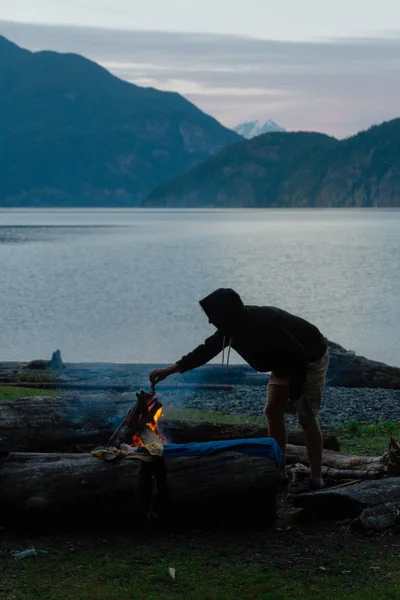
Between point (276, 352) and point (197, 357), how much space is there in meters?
0.78

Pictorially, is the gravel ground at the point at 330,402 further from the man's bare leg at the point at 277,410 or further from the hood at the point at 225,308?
the hood at the point at 225,308

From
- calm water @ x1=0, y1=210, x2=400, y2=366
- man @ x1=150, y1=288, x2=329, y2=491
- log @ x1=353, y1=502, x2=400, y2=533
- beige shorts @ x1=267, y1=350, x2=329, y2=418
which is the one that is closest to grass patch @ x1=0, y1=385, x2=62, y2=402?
man @ x1=150, y1=288, x2=329, y2=491

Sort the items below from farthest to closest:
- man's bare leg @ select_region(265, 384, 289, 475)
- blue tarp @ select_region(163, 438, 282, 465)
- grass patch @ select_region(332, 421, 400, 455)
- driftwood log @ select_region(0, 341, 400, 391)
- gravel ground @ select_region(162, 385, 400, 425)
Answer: driftwood log @ select_region(0, 341, 400, 391)
gravel ground @ select_region(162, 385, 400, 425)
grass patch @ select_region(332, 421, 400, 455)
man's bare leg @ select_region(265, 384, 289, 475)
blue tarp @ select_region(163, 438, 282, 465)

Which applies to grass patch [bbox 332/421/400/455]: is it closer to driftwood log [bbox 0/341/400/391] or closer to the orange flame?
the orange flame

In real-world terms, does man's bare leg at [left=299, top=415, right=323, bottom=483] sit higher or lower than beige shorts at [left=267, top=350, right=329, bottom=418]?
lower

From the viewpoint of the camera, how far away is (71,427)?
31.2 feet

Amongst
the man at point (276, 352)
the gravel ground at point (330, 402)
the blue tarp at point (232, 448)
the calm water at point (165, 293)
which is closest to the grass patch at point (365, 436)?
the gravel ground at point (330, 402)

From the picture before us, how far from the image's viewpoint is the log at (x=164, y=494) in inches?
308

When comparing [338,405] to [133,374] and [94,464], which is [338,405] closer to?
[133,374]

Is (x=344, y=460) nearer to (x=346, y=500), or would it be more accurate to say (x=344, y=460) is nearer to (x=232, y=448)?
(x=346, y=500)

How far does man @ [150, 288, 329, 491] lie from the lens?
7.99m

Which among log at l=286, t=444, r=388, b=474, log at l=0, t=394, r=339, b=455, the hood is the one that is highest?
the hood

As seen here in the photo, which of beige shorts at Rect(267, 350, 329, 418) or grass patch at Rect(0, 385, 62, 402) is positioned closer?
beige shorts at Rect(267, 350, 329, 418)

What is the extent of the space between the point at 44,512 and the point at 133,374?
13193 mm
